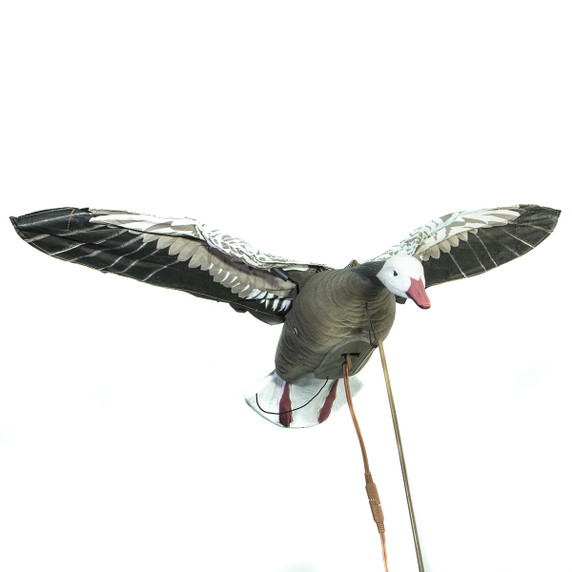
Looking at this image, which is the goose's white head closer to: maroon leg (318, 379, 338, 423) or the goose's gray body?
the goose's gray body

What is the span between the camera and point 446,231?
166 centimetres

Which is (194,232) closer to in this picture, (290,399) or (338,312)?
(338,312)

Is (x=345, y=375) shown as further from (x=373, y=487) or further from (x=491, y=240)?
(x=491, y=240)

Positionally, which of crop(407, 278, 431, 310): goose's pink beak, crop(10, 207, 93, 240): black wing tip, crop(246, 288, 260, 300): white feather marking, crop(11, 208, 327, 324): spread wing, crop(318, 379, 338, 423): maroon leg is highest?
crop(10, 207, 93, 240): black wing tip

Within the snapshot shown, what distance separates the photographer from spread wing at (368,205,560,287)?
1.65m

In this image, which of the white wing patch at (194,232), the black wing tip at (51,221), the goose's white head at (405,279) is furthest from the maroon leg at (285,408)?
the black wing tip at (51,221)

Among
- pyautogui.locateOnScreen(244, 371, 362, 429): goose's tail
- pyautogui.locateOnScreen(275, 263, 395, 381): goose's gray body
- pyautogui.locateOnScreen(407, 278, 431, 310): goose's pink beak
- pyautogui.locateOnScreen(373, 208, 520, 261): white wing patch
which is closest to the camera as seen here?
pyautogui.locateOnScreen(407, 278, 431, 310): goose's pink beak

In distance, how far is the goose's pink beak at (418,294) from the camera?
4.40 ft

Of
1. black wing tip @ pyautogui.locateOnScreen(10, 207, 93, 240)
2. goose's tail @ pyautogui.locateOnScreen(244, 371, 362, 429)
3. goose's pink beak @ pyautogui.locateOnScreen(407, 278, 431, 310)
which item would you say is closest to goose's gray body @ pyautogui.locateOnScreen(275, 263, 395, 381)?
goose's pink beak @ pyautogui.locateOnScreen(407, 278, 431, 310)

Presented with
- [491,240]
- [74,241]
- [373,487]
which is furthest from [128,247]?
[491,240]

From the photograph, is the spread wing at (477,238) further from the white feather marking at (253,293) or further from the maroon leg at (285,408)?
the maroon leg at (285,408)

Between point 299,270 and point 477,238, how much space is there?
48cm

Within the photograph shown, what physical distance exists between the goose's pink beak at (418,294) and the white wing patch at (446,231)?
0.22 meters

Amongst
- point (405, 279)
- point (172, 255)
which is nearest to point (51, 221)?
point (172, 255)
